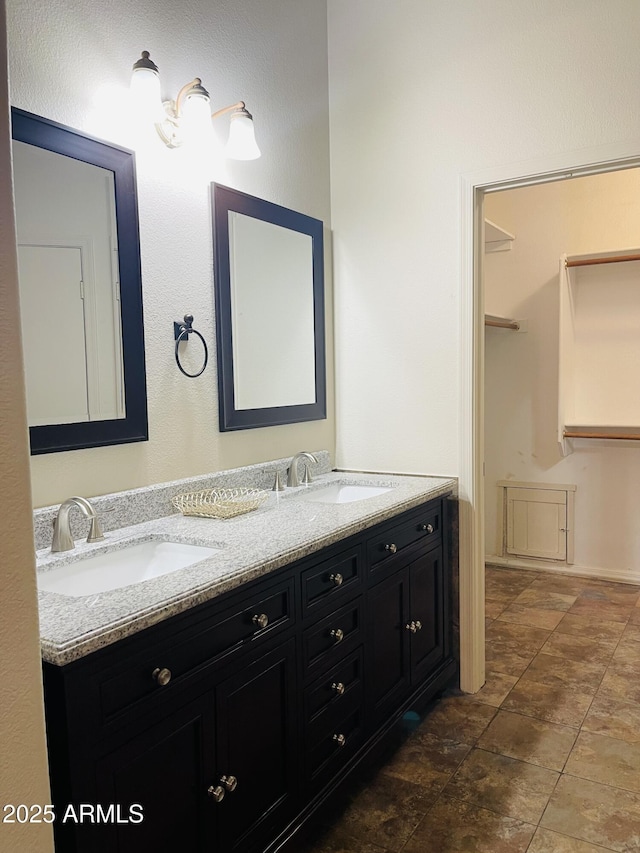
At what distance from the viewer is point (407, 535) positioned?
2336 mm

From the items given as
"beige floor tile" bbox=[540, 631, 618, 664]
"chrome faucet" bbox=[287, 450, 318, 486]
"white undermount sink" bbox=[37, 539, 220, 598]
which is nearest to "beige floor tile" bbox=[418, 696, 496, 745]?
"beige floor tile" bbox=[540, 631, 618, 664]

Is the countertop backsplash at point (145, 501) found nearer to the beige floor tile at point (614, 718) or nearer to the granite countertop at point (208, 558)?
the granite countertop at point (208, 558)

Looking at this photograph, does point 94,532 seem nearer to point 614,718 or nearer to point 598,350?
point 614,718

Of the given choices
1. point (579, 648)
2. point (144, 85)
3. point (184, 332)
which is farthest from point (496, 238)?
point (144, 85)

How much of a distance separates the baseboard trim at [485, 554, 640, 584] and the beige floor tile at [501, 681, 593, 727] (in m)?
1.61

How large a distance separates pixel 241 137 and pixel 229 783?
1948 mm

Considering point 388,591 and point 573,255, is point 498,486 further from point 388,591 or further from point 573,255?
point 388,591

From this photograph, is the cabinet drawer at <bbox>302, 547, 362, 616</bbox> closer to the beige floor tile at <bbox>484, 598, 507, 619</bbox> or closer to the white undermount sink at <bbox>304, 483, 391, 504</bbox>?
the white undermount sink at <bbox>304, 483, 391, 504</bbox>

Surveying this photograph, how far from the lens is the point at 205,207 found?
7.43 feet

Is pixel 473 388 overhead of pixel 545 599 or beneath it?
overhead

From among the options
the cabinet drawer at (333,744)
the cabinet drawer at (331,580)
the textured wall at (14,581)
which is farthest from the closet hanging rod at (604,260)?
the textured wall at (14,581)

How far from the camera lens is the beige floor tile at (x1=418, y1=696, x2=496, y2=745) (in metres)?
2.41

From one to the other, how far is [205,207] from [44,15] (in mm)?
711

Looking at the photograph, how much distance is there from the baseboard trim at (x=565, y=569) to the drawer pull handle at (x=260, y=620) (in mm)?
3208
